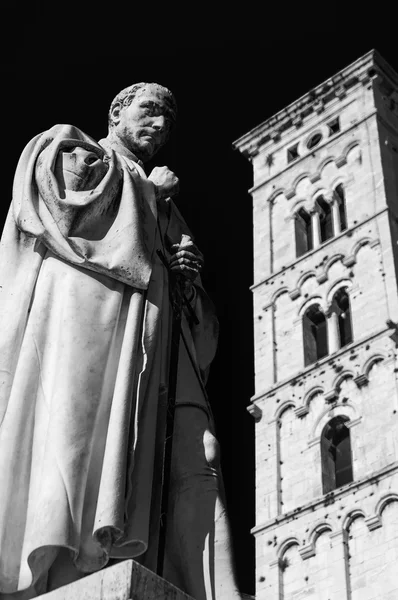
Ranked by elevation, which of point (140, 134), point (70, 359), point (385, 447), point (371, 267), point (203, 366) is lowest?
point (70, 359)

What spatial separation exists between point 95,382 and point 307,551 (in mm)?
19434

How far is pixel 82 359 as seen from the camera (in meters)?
3.60

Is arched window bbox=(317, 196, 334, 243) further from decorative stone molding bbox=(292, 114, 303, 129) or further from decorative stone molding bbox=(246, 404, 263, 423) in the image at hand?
decorative stone molding bbox=(246, 404, 263, 423)

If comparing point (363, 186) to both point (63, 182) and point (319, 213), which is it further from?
point (63, 182)

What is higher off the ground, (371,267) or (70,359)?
(371,267)

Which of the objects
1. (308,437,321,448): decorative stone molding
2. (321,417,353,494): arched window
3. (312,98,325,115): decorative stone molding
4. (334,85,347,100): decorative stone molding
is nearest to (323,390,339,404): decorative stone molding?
(321,417,353,494): arched window

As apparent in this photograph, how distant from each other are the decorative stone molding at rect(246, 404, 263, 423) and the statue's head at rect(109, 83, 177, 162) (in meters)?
21.4

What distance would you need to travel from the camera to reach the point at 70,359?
3.59 meters

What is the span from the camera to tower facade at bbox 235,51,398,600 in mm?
22109

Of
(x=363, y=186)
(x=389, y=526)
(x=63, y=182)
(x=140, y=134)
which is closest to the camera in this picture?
(x=63, y=182)

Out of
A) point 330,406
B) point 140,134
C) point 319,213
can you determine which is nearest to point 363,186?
point 319,213

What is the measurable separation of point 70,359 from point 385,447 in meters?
19.4

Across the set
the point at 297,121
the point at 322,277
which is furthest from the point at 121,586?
the point at 297,121

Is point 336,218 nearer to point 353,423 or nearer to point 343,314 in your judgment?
point 343,314
